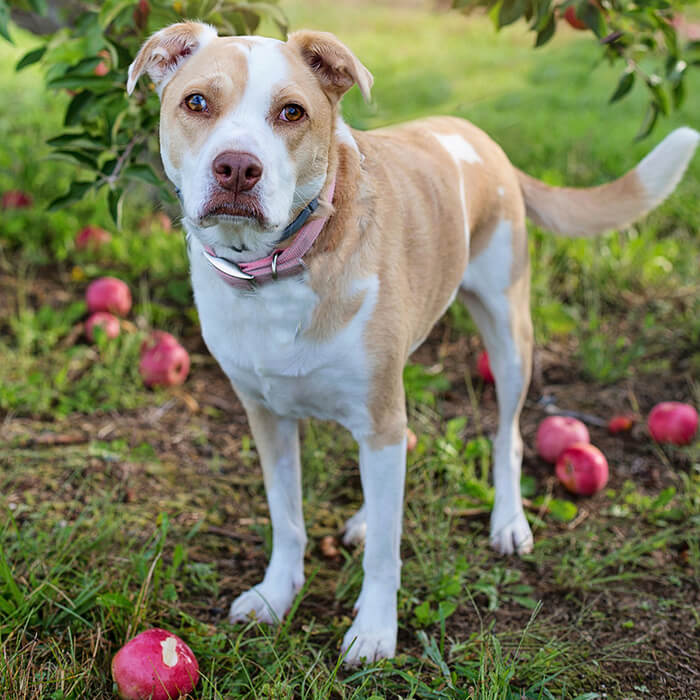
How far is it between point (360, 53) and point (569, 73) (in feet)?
6.66

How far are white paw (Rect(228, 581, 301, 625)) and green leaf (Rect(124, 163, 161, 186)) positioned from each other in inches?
51.4

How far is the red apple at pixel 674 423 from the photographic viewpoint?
3297mm

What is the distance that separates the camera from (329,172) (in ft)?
7.08

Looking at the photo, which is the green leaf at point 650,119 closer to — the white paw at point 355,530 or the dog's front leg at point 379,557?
the dog's front leg at point 379,557

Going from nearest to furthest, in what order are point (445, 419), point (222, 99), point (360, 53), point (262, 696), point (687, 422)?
1. point (222, 99)
2. point (262, 696)
3. point (687, 422)
4. point (445, 419)
5. point (360, 53)

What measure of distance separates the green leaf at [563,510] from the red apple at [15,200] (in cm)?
338

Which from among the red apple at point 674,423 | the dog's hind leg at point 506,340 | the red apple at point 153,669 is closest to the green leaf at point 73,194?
the dog's hind leg at point 506,340

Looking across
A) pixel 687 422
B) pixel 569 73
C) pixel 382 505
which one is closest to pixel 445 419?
pixel 687 422

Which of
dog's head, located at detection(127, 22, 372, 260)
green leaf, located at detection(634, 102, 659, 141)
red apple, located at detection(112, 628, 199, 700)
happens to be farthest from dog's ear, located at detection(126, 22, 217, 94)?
green leaf, located at detection(634, 102, 659, 141)

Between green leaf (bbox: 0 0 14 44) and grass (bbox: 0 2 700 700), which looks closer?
grass (bbox: 0 2 700 700)

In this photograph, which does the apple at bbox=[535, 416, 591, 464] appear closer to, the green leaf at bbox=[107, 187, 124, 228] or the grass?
the grass

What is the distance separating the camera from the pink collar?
2.14 metres

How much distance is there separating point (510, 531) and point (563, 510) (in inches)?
9.0

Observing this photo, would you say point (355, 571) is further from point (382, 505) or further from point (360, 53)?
point (360, 53)
